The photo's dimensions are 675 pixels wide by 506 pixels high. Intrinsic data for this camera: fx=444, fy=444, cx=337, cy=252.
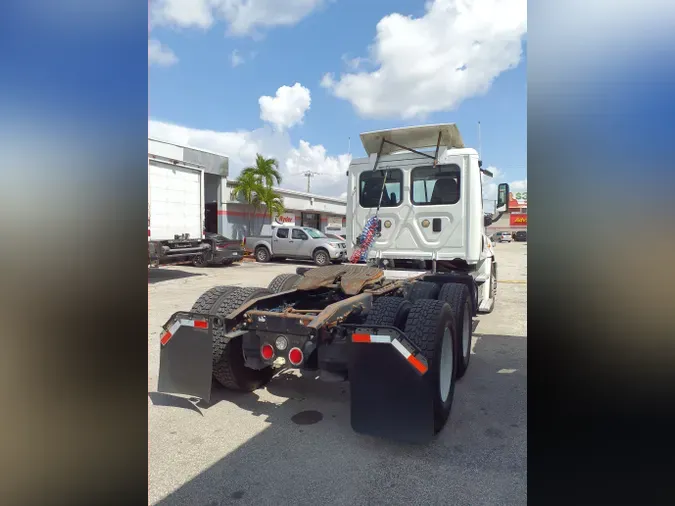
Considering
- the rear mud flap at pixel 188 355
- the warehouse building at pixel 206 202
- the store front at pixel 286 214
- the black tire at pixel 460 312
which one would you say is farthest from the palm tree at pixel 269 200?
the rear mud flap at pixel 188 355

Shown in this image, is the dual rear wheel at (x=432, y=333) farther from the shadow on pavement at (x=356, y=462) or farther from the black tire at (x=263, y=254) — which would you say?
the black tire at (x=263, y=254)

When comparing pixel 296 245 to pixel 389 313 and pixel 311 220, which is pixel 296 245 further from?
pixel 389 313

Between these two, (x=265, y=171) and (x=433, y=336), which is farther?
(x=265, y=171)

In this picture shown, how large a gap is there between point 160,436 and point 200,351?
75 centimetres

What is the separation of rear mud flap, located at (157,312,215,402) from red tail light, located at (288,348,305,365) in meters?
→ 0.69

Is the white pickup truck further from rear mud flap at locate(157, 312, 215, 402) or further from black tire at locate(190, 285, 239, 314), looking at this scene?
rear mud flap at locate(157, 312, 215, 402)

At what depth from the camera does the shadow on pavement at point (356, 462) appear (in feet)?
9.37

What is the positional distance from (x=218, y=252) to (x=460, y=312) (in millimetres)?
12293

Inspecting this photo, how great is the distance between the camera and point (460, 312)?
5082 millimetres

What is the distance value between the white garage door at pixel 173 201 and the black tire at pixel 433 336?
34.0 feet

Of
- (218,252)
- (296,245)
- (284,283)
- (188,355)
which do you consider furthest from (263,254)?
(188,355)
